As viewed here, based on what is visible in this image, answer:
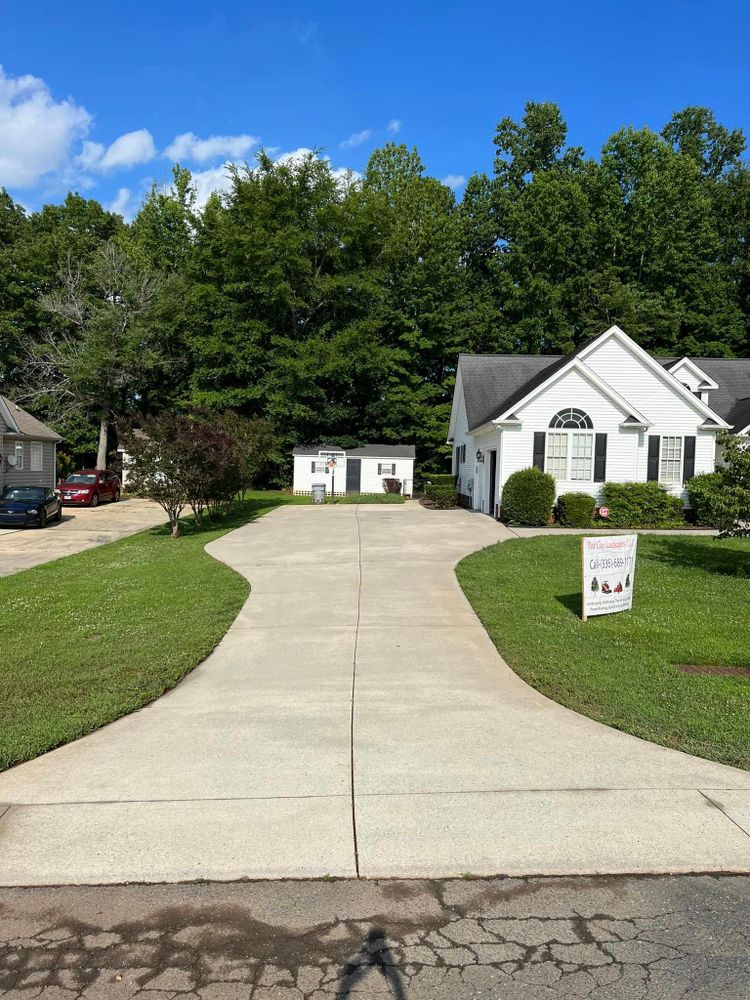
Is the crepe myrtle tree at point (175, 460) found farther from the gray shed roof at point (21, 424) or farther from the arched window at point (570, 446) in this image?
the gray shed roof at point (21, 424)

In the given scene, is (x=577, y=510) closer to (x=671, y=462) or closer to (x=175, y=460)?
(x=671, y=462)

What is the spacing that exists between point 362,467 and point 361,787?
1383 inches

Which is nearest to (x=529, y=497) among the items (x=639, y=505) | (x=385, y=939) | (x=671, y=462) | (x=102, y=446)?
(x=639, y=505)

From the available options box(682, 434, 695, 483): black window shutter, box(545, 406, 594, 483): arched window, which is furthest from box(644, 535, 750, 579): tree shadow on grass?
box(682, 434, 695, 483): black window shutter

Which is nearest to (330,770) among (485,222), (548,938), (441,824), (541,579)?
(441,824)

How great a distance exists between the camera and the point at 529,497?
21547 mm

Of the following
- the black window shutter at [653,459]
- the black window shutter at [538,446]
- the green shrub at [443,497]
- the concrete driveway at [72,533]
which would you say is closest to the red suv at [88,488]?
the concrete driveway at [72,533]

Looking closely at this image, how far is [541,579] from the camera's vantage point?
12312mm

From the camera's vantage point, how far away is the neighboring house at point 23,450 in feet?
100

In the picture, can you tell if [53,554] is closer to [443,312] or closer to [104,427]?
[104,427]

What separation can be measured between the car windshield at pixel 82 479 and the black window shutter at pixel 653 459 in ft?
80.6

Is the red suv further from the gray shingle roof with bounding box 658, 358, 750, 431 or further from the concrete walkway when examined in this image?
the gray shingle roof with bounding box 658, 358, 750, 431

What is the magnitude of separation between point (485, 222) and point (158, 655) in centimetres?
4833

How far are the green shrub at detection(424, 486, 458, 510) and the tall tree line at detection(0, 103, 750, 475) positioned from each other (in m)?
13.8
